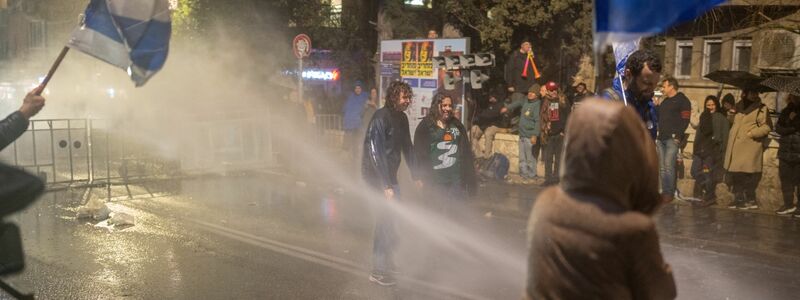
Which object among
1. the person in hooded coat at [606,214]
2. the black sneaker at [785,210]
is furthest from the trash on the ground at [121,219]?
the person in hooded coat at [606,214]

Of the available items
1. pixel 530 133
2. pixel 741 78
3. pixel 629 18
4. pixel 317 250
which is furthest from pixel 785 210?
pixel 629 18

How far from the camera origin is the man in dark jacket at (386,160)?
7.55 metres

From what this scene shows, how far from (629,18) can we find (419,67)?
13023mm

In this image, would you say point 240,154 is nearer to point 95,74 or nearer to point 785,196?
point 785,196

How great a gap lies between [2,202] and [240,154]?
12.0 metres

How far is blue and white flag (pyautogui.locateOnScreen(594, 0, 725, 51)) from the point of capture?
12.8ft

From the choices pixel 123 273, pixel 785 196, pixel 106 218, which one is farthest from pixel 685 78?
pixel 123 273

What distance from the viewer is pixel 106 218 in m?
11.3

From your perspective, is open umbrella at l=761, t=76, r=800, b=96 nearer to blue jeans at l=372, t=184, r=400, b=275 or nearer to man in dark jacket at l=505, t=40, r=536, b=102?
man in dark jacket at l=505, t=40, r=536, b=102

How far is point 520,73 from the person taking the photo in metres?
Answer: 17.2

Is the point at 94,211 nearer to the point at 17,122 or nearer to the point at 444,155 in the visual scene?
the point at 444,155

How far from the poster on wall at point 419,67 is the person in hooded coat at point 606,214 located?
42.9 feet

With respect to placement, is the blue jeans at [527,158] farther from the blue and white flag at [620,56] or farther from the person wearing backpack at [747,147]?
the blue and white flag at [620,56]

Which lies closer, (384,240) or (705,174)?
(384,240)
